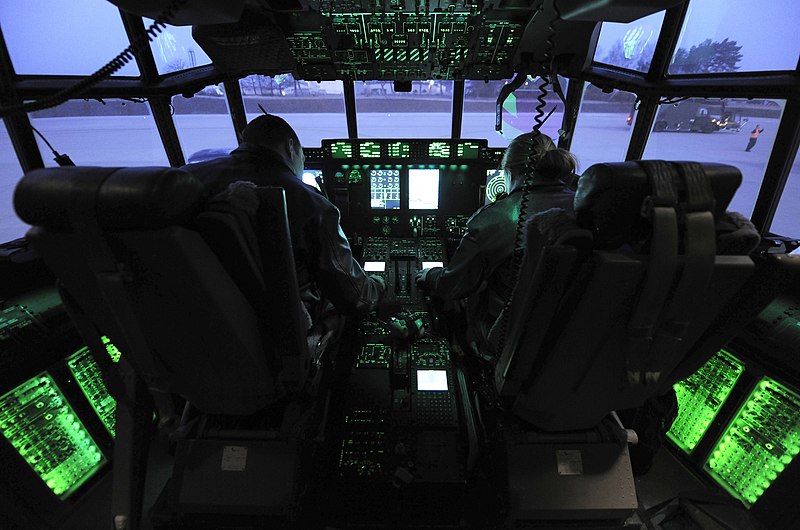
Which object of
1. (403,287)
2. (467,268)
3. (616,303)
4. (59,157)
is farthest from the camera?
(403,287)

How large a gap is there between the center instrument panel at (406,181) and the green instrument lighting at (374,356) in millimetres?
956

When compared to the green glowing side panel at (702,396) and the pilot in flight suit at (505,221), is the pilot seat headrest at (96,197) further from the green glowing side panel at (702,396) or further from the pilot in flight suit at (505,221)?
the green glowing side panel at (702,396)

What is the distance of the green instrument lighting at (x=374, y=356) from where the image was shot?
179 centimetres

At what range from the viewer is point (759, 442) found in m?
1.36

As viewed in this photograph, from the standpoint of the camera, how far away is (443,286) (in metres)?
1.58

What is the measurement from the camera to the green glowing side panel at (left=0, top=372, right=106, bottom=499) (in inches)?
50.9

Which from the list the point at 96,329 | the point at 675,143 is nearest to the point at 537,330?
the point at 96,329

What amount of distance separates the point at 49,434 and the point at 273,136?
1400 millimetres

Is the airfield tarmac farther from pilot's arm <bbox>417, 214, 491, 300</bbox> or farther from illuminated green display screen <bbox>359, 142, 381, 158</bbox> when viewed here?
pilot's arm <bbox>417, 214, 491, 300</bbox>

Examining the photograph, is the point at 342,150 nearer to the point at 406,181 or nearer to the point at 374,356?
the point at 406,181

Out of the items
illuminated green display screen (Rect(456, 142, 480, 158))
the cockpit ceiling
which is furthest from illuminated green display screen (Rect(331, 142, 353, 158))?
illuminated green display screen (Rect(456, 142, 480, 158))

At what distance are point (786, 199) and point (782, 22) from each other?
812 mm

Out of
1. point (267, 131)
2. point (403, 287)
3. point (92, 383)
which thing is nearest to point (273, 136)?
point (267, 131)

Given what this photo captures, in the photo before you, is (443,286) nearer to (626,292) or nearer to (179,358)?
(626,292)
